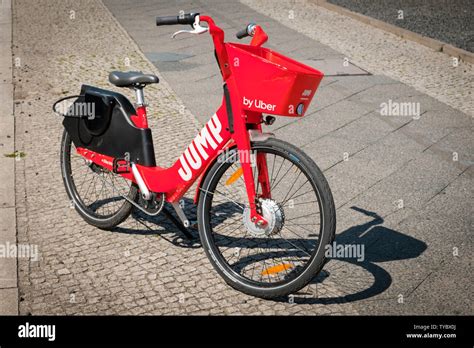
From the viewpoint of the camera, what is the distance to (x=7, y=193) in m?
6.30

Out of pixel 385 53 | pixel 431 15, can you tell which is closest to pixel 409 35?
pixel 385 53

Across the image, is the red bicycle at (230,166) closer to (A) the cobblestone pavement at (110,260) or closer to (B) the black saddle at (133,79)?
(B) the black saddle at (133,79)

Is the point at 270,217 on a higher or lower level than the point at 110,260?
higher

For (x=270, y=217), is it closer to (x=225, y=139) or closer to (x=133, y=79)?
(x=225, y=139)

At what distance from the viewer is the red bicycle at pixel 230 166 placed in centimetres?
433

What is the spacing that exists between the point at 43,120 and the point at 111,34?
454 centimetres

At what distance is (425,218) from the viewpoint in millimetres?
5910

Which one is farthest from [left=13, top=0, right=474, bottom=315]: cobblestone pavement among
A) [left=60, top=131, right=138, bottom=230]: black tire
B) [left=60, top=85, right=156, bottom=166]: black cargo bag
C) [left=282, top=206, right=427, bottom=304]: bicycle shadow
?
[left=60, top=85, right=156, bottom=166]: black cargo bag

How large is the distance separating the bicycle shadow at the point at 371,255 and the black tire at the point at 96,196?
1518 millimetres

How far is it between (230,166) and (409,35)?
8274mm

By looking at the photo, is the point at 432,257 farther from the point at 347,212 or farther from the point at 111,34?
the point at 111,34

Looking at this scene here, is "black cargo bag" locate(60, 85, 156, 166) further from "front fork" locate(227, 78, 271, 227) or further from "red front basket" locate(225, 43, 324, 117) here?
"red front basket" locate(225, 43, 324, 117)
